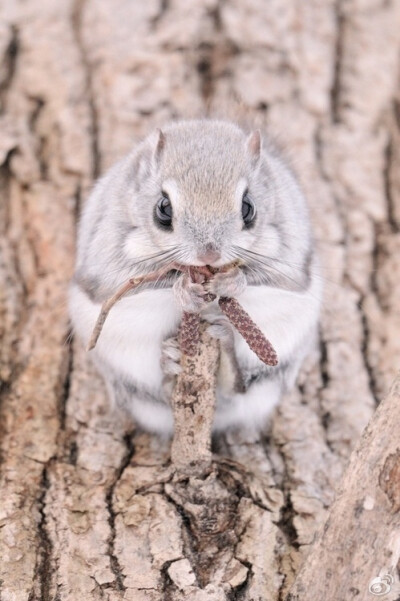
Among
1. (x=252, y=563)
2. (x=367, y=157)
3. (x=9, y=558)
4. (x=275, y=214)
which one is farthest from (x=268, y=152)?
(x=9, y=558)

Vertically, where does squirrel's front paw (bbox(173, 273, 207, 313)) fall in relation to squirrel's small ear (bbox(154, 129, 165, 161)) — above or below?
below

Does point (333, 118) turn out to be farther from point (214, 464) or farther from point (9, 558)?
point (9, 558)

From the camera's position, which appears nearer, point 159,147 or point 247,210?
point 247,210

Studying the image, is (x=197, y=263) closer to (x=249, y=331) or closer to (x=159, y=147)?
(x=249, y=331)

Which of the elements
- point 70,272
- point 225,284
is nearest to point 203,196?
point 225,284

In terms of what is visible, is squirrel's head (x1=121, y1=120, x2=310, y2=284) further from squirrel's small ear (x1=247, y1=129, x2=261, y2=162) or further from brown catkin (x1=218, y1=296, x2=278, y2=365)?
brown catkin (x1=218, y1=296, x2=278, y2=365)

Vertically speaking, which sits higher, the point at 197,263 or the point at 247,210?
the point at 247,210

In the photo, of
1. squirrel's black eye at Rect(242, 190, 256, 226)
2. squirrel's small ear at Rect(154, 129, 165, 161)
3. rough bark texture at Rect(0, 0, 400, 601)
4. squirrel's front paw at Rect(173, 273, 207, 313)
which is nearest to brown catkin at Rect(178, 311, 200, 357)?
squirrel's front paw at Rect(173, 273, 207, 313)
